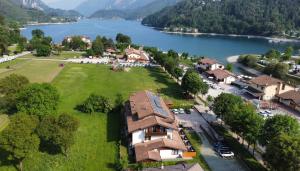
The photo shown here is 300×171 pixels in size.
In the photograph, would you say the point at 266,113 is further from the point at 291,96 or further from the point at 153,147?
the point at 153,147

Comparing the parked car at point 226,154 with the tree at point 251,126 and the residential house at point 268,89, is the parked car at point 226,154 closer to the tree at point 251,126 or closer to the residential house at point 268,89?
the tree at point 251,126

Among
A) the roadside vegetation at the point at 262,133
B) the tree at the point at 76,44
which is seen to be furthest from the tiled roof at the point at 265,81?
the tree at the point at 76,44

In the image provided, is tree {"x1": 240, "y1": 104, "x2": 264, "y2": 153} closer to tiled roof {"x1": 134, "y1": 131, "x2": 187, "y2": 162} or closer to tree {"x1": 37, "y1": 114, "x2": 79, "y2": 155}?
tiled roof {"x1": 134, "y1": 131, "x2": 187, "y2": 162}

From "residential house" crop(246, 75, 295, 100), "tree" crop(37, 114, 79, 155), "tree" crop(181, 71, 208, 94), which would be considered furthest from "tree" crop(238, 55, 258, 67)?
"tree" crop(37, 114, 79, 155)

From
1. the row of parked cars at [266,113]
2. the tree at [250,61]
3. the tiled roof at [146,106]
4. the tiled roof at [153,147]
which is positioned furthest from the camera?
the tree at [250,61]

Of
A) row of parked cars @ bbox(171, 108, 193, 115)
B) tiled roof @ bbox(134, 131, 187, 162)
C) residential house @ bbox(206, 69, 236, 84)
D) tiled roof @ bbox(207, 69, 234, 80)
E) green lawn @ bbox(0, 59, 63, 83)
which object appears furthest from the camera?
tiled roof @ bbox(207, 69, 234, 80)

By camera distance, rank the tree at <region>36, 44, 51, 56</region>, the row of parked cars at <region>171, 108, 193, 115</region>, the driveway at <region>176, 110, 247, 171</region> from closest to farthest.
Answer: the driveway at <region>176, 110, 247, 171</region> → the row of parked cars at <region>171, 108, 193, 115</region> → the tree at <region>36, 44, 51, 56</region>

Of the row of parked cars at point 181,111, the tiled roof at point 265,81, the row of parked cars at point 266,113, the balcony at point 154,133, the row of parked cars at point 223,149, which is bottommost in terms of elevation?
the row of parked cars at point 223,149
